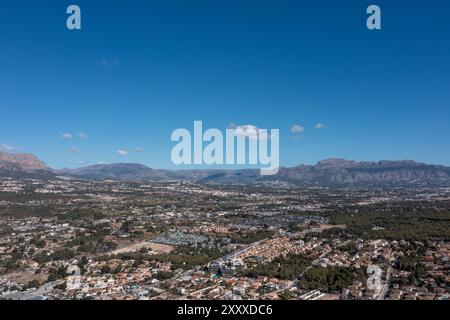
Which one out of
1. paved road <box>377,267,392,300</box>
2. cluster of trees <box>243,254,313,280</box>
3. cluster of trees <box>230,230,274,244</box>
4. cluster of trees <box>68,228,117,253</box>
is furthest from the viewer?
cluster of trees <box>230,230,274,244</box>

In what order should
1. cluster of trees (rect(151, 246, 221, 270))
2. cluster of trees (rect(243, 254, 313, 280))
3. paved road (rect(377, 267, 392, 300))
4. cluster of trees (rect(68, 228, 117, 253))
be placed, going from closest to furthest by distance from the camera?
paved road (rect(377, 267, 392, 300)), cluster of trees (rect(243, 254, 313, 280)), cluster of trees (rect(151, 246, 221, 270)), cluster of trees (rect(68, 228, 117, 253))

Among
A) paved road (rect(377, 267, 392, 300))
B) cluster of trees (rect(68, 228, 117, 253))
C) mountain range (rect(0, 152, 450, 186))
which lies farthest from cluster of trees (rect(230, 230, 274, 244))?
mountain range (rect(0, 152, 450, 186))

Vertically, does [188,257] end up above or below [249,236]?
above

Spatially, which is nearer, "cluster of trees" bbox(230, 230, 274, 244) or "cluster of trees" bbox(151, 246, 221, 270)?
"cluster of trees" bbox(151, 246, 221, 270)

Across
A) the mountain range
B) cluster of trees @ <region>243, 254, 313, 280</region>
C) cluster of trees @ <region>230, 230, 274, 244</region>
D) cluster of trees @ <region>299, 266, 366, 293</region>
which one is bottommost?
cluster of trees @ <region>230, 230, 274, 244</region>

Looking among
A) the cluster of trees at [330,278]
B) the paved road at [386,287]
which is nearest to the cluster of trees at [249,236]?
the cluster of trees at [330,278]

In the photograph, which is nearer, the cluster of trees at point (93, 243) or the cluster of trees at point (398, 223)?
the cluster of trees at point (93, 243)

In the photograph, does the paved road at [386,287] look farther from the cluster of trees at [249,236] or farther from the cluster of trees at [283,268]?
the cluster of trees at [249,236]

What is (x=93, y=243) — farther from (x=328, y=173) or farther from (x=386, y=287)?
(x=328, y=173)

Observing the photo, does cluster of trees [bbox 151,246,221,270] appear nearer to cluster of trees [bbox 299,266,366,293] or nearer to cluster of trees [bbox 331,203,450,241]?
cluster of trees [bbox 299,266,366,293]

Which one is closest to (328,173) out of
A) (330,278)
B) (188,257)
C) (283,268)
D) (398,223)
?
(398,223)

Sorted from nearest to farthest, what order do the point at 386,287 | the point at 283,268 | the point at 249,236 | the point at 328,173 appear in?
the point at 386,287 → the point at 283,268 → the point at 249,236 → the point at 328,173

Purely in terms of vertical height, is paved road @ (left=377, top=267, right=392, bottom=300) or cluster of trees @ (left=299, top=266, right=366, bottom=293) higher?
cluster of trees @ (left=299, top=266, right=366, bottom=293)
